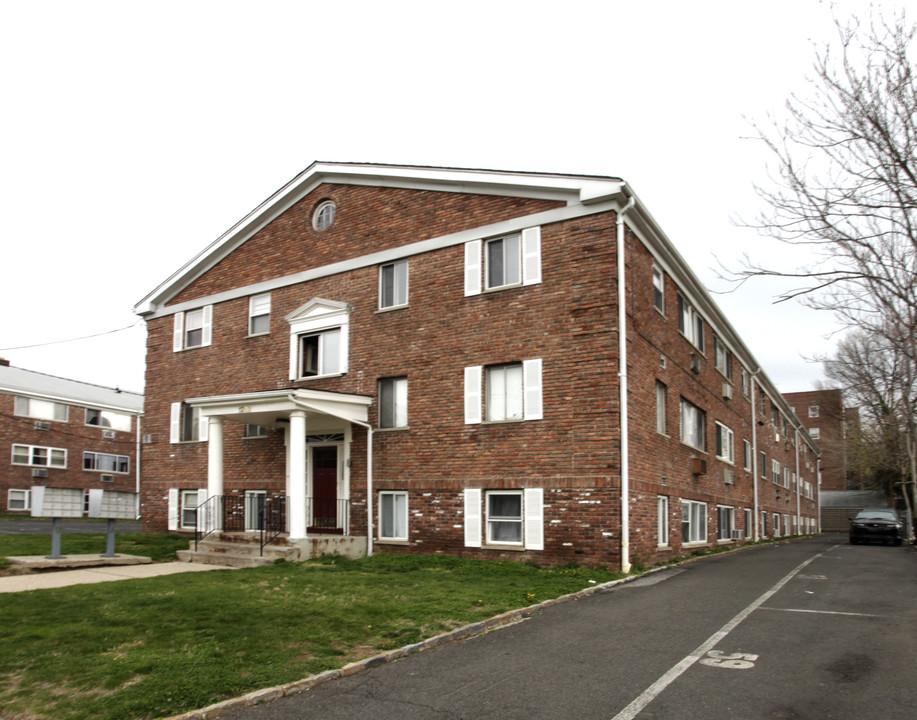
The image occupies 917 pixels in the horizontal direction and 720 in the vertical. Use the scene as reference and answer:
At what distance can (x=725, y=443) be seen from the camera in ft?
87.2

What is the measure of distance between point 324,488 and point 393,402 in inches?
125

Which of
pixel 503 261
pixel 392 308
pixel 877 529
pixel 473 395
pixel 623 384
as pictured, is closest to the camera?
pixel 623 384

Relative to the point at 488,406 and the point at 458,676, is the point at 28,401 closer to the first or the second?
the point at 488,406

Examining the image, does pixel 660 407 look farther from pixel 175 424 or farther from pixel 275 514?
pixel 175 424

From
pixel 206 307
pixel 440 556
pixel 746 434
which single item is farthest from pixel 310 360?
pixel 746 434

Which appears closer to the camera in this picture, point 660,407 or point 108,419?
point 660,407

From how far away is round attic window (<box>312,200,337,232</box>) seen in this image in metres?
21.1

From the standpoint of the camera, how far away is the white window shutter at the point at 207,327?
2342 centimetres

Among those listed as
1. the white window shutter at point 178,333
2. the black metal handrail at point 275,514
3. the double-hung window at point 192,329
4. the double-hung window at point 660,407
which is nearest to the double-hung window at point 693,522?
the double-hung window at point 660,407

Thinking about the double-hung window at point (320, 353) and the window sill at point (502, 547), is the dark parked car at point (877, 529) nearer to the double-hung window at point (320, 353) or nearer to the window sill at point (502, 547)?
the window sill at point (502, 547)

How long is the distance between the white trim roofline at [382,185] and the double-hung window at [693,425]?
25.3ft

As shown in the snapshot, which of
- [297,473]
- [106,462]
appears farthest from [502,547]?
[106,462]

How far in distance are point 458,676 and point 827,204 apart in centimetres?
809

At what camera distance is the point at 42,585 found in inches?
493
